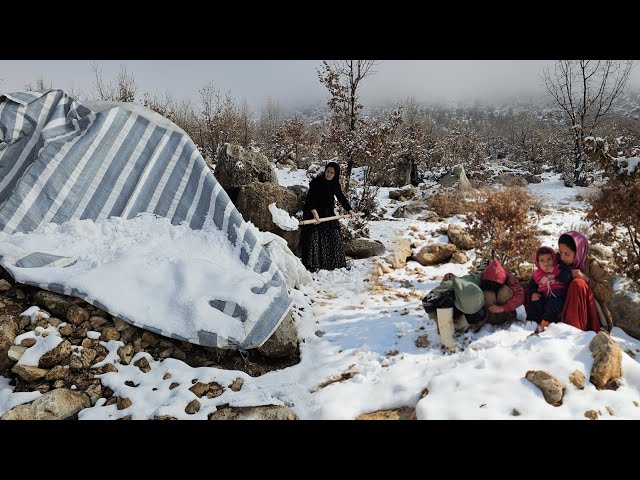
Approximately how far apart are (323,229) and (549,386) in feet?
11.9

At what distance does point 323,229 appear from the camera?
17.6 ft

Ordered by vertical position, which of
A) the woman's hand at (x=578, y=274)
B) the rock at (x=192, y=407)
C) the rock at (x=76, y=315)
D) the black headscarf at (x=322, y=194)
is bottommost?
the rock at (x=192, y=407)

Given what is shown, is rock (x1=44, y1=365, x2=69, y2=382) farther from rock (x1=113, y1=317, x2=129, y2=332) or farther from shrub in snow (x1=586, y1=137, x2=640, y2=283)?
shrub in snow (x1=586, y1=137, x2=640, y2=283)

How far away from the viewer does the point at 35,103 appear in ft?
12.1

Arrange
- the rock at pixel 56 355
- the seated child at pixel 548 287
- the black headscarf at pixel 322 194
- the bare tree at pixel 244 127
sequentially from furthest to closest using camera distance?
the bare tree at pixel 244 127, the black headscarf at pixel 322 194, the seated child at pixel 548 287, the rock at pixel 56 355

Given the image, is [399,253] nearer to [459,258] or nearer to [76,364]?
[459,258]

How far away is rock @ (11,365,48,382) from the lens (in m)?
2.44

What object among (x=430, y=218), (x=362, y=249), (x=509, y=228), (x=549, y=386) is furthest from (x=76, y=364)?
(x=430, y=218)

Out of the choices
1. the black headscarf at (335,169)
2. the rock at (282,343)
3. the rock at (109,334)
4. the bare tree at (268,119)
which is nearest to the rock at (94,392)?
the rock at (109,334)

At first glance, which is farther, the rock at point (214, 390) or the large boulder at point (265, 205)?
the large boulder at point (265, 205)

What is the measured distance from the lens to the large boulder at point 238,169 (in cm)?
641

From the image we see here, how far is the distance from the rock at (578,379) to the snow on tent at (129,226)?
227 cm

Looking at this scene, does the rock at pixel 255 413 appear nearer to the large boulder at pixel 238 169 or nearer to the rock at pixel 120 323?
the rock at pixel 120 323
